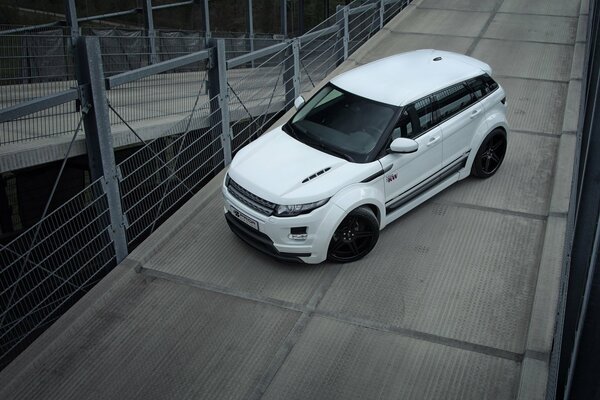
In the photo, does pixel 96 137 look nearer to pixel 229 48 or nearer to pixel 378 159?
pixel 378 159

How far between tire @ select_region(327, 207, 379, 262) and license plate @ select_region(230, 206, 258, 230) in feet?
2.67

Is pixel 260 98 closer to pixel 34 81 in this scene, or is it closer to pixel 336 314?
pixel 34 81

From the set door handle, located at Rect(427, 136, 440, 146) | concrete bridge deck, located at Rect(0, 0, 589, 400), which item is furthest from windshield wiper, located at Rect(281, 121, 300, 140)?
door handle, located at Rect(427, 136, 440, 146)

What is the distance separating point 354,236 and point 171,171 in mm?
2337

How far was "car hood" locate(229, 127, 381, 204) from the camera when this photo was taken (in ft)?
21.3

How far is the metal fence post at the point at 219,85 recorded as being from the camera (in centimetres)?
820

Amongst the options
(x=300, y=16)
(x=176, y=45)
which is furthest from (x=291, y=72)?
(x=300, y=16)

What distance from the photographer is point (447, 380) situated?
5375 mm

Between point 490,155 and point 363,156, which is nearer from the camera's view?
point 363,156

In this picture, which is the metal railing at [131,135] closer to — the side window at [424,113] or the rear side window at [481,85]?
the side window at [424,113]

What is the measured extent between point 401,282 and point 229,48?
12.1 m

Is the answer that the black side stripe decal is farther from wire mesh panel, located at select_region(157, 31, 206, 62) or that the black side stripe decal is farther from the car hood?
wire mesh panel, located at select_region(157, 31, 206, 62)

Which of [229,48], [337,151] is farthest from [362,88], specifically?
[229,48]

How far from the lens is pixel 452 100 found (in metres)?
7.66
